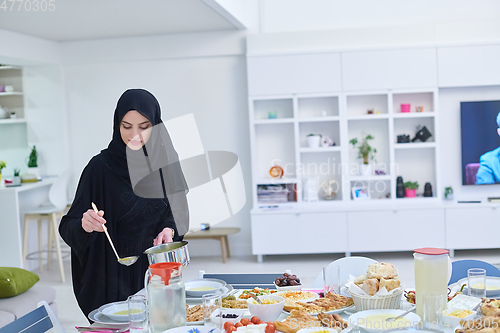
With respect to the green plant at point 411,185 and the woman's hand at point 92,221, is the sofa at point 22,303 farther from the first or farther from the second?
the green plant at point 411,185

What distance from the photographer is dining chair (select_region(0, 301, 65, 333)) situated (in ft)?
5.53

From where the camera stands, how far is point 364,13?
5.53 meters

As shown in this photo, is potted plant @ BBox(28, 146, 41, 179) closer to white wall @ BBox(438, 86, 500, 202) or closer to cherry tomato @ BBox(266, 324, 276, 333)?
white wall @ BBox(438, 86, 500, 202)

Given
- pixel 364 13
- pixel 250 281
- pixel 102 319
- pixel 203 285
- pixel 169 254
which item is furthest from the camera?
pixel 364 13

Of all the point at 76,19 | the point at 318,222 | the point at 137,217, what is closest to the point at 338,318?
the point at 137,217

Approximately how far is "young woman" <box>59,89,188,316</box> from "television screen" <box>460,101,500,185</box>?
13.5ft

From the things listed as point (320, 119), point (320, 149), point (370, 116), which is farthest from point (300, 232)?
point (370, 116)

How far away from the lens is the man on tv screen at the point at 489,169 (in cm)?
529

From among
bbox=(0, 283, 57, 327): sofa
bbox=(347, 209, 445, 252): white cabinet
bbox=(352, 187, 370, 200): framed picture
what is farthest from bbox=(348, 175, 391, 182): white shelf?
bbox=(0, 283, 57, 327): sofa

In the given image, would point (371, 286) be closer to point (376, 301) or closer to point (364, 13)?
point (376, 301)

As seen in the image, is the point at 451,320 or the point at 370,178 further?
the point at 370,178

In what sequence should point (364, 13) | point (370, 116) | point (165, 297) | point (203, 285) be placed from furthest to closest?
point (364, 13) → point (370, 116) → point (203, 285) → point (165, 297)

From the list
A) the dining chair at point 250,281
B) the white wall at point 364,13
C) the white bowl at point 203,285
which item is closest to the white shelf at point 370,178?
the white wall at point 364,13

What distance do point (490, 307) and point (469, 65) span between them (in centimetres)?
428
